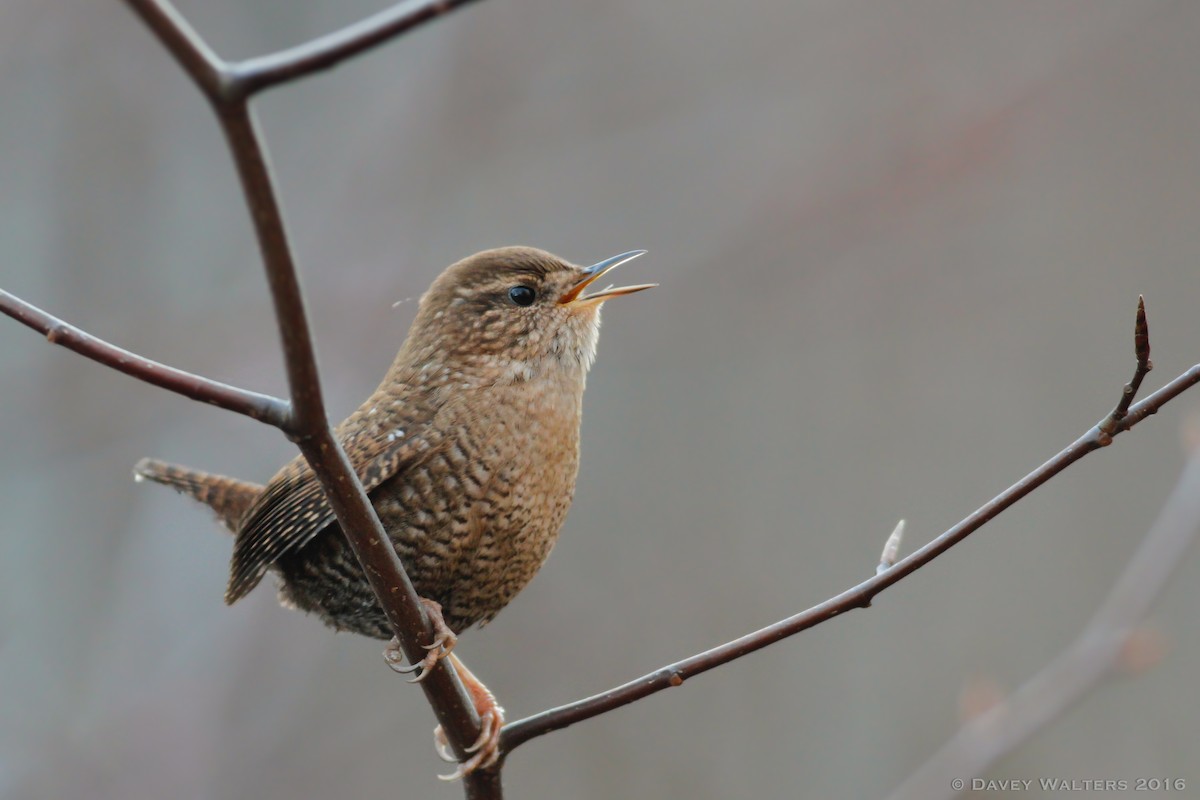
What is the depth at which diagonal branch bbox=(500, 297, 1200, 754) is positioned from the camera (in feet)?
6.81

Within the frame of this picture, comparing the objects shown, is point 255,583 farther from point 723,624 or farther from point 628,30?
point 628,30

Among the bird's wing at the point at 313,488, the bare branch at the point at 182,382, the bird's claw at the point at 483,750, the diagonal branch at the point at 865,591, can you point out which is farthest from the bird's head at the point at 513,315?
the bare branch at the point at 182,382

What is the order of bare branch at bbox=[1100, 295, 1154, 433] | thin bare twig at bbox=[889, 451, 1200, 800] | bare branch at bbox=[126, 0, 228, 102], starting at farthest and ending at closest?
thin bare twig at bbox=[889, 451, 1200, 800] < bare branch at bbox=[1100, 295, 1154, 433] < bare branch at bbox=[126, 0, 228, 102]

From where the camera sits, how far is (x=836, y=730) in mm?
6656

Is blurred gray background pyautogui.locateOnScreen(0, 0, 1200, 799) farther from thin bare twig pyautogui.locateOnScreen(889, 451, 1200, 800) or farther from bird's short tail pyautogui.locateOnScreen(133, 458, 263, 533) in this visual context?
thin bare twig pyautogui.locateOnScreen(889, 451, 1200, 800)

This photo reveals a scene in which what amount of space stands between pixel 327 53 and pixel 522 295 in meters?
1.89

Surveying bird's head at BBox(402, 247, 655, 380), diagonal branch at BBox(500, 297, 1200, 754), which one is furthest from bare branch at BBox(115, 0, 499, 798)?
bird's head at BBox(402, 247, 655, 380)

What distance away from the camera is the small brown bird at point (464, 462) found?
2957 mm

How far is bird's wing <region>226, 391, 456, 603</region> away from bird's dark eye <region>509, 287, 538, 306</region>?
420mm

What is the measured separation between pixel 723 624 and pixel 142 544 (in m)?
3.05

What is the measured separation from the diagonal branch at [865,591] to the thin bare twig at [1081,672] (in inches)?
43.5

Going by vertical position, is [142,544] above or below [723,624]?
above

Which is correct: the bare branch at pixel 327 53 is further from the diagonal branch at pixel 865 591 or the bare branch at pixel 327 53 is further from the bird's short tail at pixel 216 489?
the bird's short tail at pixel 216 489

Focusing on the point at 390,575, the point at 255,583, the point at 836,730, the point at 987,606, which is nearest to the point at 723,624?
the point at 836,730
